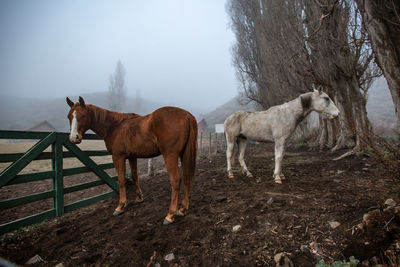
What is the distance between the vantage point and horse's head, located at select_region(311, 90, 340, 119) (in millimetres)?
4897

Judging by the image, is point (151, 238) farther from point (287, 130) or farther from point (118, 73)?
point (118, 73)

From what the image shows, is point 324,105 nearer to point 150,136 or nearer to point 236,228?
point 236,228

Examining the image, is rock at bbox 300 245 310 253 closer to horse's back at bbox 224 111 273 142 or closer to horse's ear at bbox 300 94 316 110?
horse's back at bbox 224 111 273 142

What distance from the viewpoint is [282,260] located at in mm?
1916

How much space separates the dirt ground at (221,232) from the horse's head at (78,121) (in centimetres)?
138

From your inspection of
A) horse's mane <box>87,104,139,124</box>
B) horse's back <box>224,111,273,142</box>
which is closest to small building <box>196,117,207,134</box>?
horse's back <box>224,111,273,142</box>

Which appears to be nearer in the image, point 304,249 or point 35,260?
point 304,249

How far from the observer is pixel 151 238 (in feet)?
8.40

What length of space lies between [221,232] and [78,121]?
2.82 metres

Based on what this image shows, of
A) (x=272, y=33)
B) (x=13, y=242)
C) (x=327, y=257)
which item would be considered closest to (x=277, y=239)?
(x=327, y=257)

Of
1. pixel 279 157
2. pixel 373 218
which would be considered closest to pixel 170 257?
pixel 373 218

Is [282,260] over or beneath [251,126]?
beneath

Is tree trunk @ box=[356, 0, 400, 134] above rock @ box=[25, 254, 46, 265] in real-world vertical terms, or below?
above

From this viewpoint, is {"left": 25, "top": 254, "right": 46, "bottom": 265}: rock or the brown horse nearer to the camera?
{"left": 25, "top": 254, "right": 46, "bottom": 265}: rock
